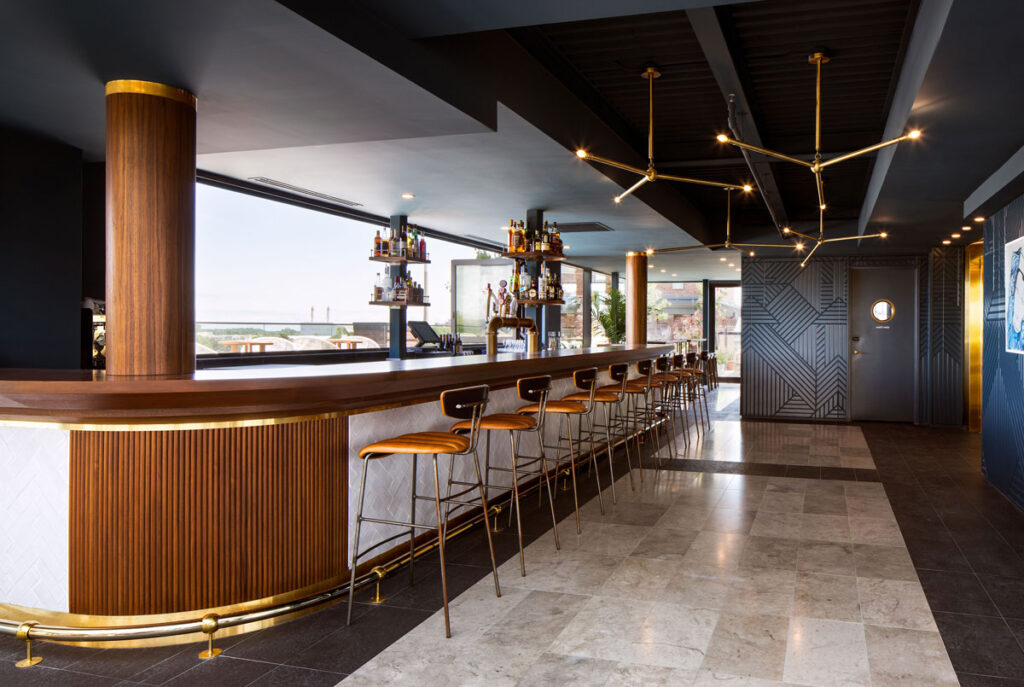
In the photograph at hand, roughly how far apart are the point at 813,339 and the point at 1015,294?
5411 millimetres

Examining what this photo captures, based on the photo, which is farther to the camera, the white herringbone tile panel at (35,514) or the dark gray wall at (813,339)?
the dark gray wall at (813,339)

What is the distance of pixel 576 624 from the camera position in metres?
3.22

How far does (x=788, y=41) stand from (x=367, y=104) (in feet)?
8.58

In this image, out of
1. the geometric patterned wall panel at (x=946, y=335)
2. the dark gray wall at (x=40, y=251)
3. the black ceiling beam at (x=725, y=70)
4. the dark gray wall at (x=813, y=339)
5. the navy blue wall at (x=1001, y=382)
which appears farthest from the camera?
the dark gray wall at (x=813, y=339)

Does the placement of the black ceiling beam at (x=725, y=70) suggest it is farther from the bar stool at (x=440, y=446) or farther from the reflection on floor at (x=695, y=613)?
the reflection on floor at (x=695, y=613)

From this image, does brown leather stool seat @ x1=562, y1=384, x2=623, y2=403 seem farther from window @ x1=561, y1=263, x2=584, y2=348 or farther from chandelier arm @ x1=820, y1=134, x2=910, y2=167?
window @ x1=561, y1=263, x2=584, y2=348

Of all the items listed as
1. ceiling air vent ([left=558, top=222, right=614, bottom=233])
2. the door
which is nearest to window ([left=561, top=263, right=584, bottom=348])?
the door

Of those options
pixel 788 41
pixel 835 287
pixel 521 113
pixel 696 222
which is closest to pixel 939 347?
pixel 835 287

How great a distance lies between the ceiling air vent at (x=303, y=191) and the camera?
6.18 metres

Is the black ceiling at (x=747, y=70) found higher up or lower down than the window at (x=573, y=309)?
higher up

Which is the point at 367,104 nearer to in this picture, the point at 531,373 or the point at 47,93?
the point at 47,93

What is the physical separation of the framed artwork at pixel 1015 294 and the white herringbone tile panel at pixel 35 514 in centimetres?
603

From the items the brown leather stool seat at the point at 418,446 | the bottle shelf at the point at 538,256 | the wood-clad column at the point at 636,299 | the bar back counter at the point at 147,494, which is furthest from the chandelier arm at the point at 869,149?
the wood-clad column at the point at 636,299

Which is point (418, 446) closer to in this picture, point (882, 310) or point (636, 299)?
point (636, 299)
